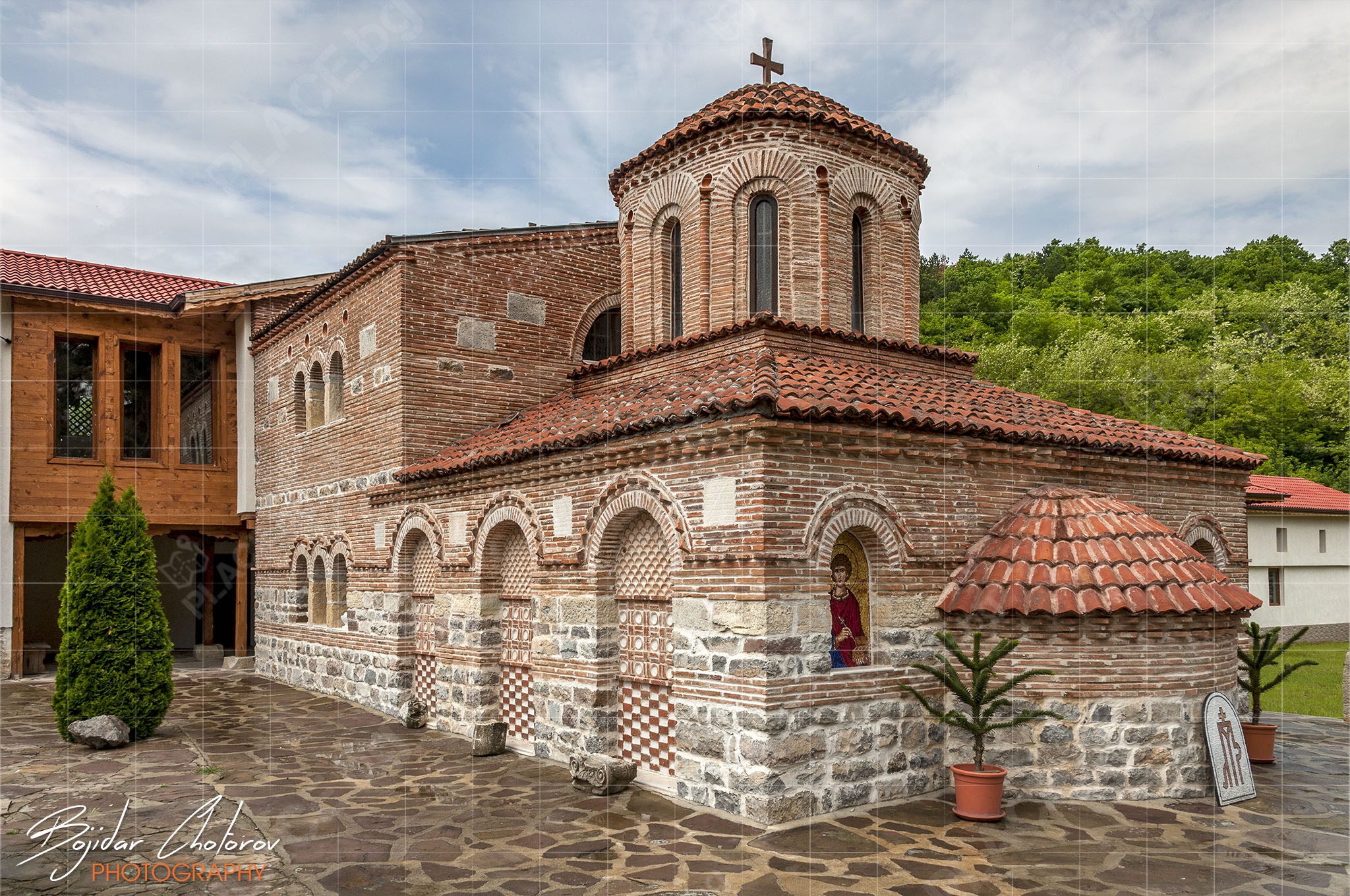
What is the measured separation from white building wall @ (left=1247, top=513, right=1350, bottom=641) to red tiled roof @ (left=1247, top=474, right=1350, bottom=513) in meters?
0.38

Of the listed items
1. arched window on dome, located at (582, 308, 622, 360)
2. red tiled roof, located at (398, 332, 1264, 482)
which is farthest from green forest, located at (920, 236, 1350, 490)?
red tiled roof, located at (398, 332, 1264, 482)

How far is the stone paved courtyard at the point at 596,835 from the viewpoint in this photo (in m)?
6.29

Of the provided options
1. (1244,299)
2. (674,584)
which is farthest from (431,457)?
(1244,299)

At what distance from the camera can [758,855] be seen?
672 cm

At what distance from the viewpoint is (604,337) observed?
14617 mm

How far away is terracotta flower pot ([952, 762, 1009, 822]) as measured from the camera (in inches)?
296

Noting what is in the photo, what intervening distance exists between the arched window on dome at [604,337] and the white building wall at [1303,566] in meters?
19.9

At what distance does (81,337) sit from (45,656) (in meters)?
6.53

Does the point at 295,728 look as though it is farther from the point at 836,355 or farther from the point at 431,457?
the point at 836,355

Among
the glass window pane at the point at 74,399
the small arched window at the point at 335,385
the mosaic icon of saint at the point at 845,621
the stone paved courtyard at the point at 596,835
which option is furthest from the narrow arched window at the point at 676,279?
the glass window pane at the point at 74,399

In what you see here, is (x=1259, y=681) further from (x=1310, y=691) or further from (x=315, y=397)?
(x=315, y=397)

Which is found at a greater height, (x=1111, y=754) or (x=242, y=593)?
(x=242, y=593)

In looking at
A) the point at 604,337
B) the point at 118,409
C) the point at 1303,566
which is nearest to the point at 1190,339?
the point at 1303,566

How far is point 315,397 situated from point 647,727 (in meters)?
9.69
